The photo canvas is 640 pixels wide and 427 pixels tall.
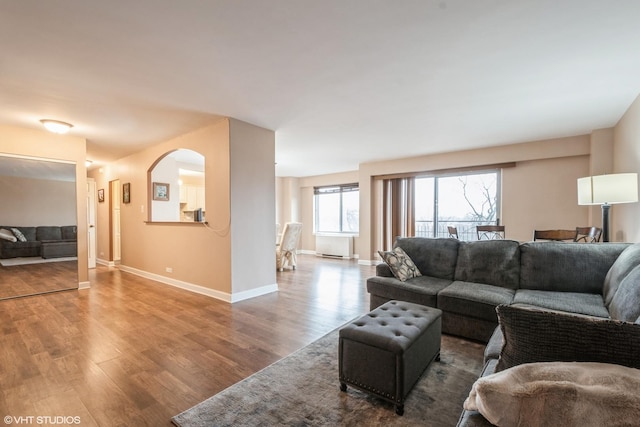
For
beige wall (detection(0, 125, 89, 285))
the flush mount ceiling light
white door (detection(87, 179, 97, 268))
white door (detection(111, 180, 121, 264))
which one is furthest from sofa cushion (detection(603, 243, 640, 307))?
white door (detection(87, 179, 97, 268))

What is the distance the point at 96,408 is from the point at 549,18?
3.79 metres

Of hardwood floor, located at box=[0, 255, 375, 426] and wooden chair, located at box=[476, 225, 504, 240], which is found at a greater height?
wooden chair, located at box=[476, 225, 504, 240]

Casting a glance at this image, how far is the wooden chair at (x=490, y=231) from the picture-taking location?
4570 mm

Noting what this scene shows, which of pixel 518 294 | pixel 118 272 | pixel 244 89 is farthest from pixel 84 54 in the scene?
pixel 118 272

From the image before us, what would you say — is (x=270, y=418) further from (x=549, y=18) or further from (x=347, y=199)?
(x=347, y=199)

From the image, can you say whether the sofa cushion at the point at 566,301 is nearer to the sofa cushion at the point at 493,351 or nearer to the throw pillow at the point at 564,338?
the sofa cushion at the point at 493,351

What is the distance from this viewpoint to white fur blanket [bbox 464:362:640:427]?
712 mm

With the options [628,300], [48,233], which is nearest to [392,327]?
[628,300]

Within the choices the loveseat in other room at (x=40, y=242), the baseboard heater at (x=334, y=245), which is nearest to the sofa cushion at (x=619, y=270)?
the baseboard heater at (x=334, y=245)

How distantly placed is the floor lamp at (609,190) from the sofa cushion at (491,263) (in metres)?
1.03

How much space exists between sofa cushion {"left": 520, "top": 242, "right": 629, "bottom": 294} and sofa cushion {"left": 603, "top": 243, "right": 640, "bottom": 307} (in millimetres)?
171

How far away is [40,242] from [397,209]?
658 centimetres

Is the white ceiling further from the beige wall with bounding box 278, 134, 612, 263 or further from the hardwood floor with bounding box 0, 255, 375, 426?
the hardwood floor with bounding box 0, 255, 375, 426

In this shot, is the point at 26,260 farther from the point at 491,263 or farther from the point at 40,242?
the point at 491,263
